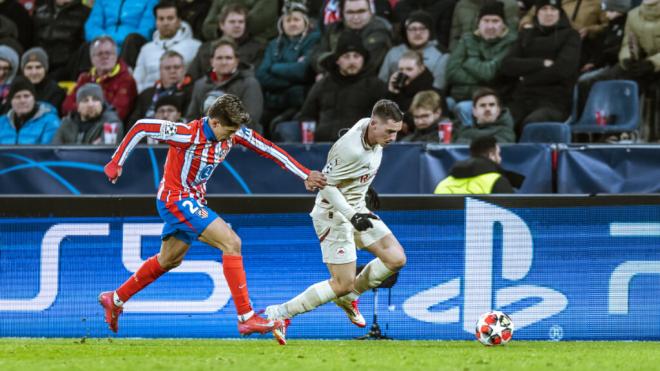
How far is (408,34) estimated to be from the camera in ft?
51.7

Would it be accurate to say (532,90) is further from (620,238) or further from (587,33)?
(620,238)

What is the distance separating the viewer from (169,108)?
15.9m

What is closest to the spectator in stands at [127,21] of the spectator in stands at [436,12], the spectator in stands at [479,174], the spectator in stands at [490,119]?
the spectator in stands at [436,12]

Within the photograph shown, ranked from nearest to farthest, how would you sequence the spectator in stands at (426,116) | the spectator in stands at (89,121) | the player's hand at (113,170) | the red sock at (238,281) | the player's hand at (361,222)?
the player's hand at (361,222) → the player's hand at (113,170) → the red sock at (238,281) → the spectator in stands at (426,116) → the spectator in stands at (89,121)

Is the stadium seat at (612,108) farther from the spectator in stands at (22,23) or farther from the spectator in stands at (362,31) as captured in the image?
the spectator in stands at (22,23)

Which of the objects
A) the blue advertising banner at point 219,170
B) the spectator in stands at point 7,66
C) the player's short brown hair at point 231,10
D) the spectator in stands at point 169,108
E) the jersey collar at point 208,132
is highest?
the player's short brown hair at point 231,10

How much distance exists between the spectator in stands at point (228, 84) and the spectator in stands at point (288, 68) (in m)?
0.57

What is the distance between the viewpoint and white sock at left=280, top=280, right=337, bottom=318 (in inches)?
412

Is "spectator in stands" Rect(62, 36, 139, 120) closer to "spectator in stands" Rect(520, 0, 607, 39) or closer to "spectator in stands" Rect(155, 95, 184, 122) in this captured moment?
"spectator in stands" Rect(155, 95, 184, 122)

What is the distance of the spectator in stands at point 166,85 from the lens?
1639 cm

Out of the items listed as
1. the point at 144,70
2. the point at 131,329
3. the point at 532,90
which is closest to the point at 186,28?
the point at 144,70

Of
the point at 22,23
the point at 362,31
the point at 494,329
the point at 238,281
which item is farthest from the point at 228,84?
the point at 494,329

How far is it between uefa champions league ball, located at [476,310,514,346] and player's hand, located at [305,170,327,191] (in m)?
1.65

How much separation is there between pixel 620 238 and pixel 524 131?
132 inches
